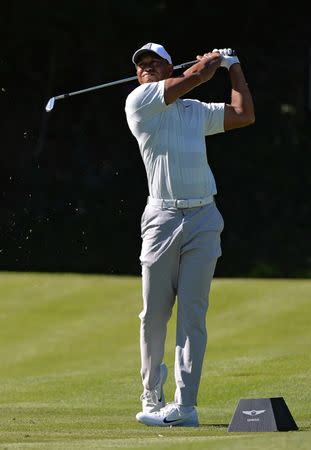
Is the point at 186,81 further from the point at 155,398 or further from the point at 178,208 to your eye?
the point at 155,398

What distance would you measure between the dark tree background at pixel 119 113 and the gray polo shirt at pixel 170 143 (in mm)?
17098

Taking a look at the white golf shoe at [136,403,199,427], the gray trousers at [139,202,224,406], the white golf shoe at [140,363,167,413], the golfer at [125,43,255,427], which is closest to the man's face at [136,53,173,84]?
the golfer at [125,43,255,427]

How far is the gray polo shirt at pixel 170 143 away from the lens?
19.9ft

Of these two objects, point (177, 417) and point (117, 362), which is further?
point (117, 362)

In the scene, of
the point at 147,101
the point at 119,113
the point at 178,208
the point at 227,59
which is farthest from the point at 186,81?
the point at 119,113

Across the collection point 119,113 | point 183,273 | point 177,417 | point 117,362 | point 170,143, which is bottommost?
point 117,362

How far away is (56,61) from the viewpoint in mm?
26562

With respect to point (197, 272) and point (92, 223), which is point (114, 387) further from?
point (92, 223)

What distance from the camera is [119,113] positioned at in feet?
87.5

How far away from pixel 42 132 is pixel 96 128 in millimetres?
1059

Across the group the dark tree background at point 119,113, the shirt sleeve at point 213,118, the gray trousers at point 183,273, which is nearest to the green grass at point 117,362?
the gray trousers at point 183,273

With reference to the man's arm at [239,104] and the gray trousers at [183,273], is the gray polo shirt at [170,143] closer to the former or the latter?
the gray trousers at [183,273]

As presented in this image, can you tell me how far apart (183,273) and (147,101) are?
72cm

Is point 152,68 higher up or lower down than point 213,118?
higher up
